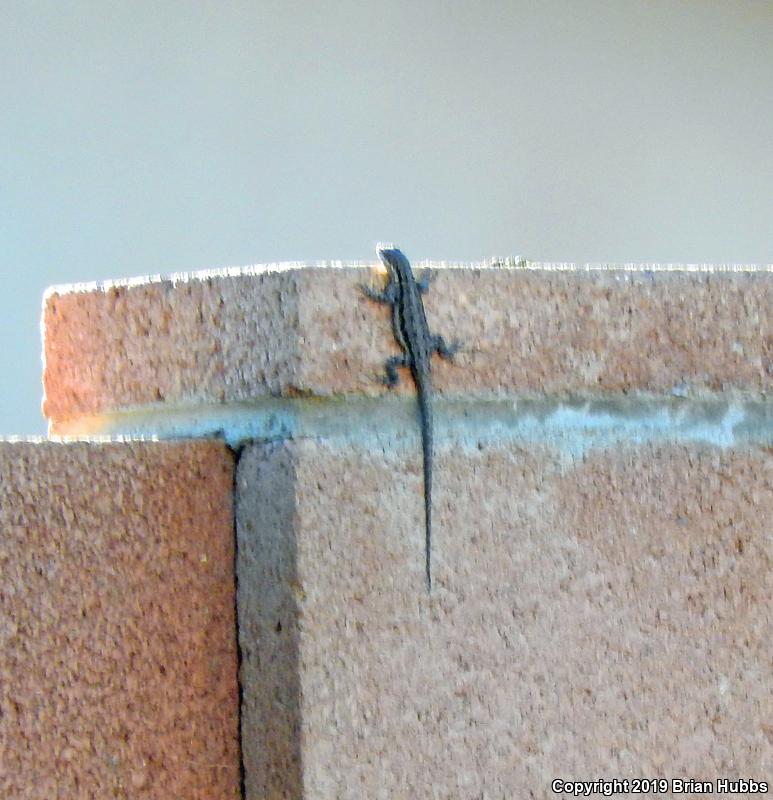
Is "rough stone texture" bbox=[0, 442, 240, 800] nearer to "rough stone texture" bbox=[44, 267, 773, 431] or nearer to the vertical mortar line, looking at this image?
the vertical mortar line

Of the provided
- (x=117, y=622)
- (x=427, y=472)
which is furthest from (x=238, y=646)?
(x=427, y=472)

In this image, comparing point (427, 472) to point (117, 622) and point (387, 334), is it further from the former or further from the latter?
point (117, 622)

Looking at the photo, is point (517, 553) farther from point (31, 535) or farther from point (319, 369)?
point (31, 535)

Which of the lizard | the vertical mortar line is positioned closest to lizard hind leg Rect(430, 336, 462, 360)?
the lizard

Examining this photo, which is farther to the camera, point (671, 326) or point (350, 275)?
point (671, 326)

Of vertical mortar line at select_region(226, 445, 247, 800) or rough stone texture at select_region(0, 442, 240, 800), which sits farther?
vertical mortar line at select_region(226, 445, 247, 800)

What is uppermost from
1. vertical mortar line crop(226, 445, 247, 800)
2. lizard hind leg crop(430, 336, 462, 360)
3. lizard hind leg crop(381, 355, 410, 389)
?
lizard hind leg crop(430, 336, 462, 360)

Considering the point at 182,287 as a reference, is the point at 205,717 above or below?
below

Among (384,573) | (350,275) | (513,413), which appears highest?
(350,275)

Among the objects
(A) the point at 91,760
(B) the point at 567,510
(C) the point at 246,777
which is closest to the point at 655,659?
(B) the point at 567,510
